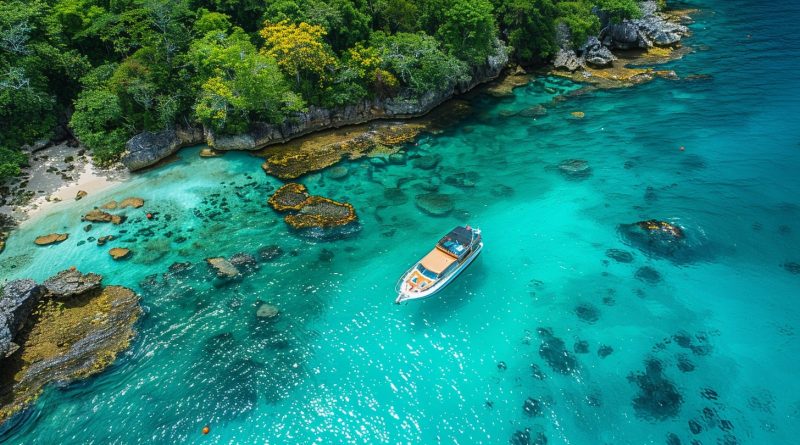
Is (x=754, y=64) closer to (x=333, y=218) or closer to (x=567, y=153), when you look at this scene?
(x=567, y=153)

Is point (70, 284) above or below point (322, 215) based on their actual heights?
above

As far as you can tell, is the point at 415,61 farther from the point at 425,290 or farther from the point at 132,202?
the point at 132,202

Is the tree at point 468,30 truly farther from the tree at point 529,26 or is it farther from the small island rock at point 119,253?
the small island rock at point 119,253

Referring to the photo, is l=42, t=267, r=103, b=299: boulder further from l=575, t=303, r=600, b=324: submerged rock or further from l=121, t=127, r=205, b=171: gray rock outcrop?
l=575, t=303, r=600, b=324: submerged rock

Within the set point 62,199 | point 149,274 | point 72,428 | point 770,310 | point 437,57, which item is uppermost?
point 437,57

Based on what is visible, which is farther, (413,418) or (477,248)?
(477,248)

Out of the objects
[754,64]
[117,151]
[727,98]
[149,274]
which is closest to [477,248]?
[149,274]

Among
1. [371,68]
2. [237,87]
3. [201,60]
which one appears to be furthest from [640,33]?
[201,60]
